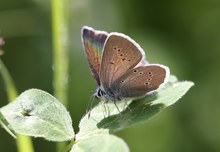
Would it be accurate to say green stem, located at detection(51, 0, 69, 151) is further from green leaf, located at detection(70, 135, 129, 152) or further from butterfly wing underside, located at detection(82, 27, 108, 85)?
green leaf, located at detection(70, 135, 129, 152)

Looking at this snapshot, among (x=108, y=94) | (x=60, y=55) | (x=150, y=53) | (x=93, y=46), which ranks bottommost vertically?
(x=150, y=53)

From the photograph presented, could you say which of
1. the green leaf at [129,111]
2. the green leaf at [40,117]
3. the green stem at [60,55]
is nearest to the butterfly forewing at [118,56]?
the green leaf at [129,111]

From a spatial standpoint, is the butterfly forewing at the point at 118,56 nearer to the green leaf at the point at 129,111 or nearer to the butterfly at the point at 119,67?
the butterfly at the point at 119,67

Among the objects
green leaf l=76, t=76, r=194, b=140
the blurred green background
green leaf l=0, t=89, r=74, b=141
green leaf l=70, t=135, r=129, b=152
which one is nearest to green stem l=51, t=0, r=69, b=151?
green leaf l=76, t=76, r=194, b=140

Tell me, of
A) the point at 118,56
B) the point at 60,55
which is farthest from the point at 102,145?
the point at 60,55

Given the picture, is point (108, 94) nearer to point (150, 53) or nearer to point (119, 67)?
point (119, 67)

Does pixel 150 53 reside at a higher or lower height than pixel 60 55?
lower
